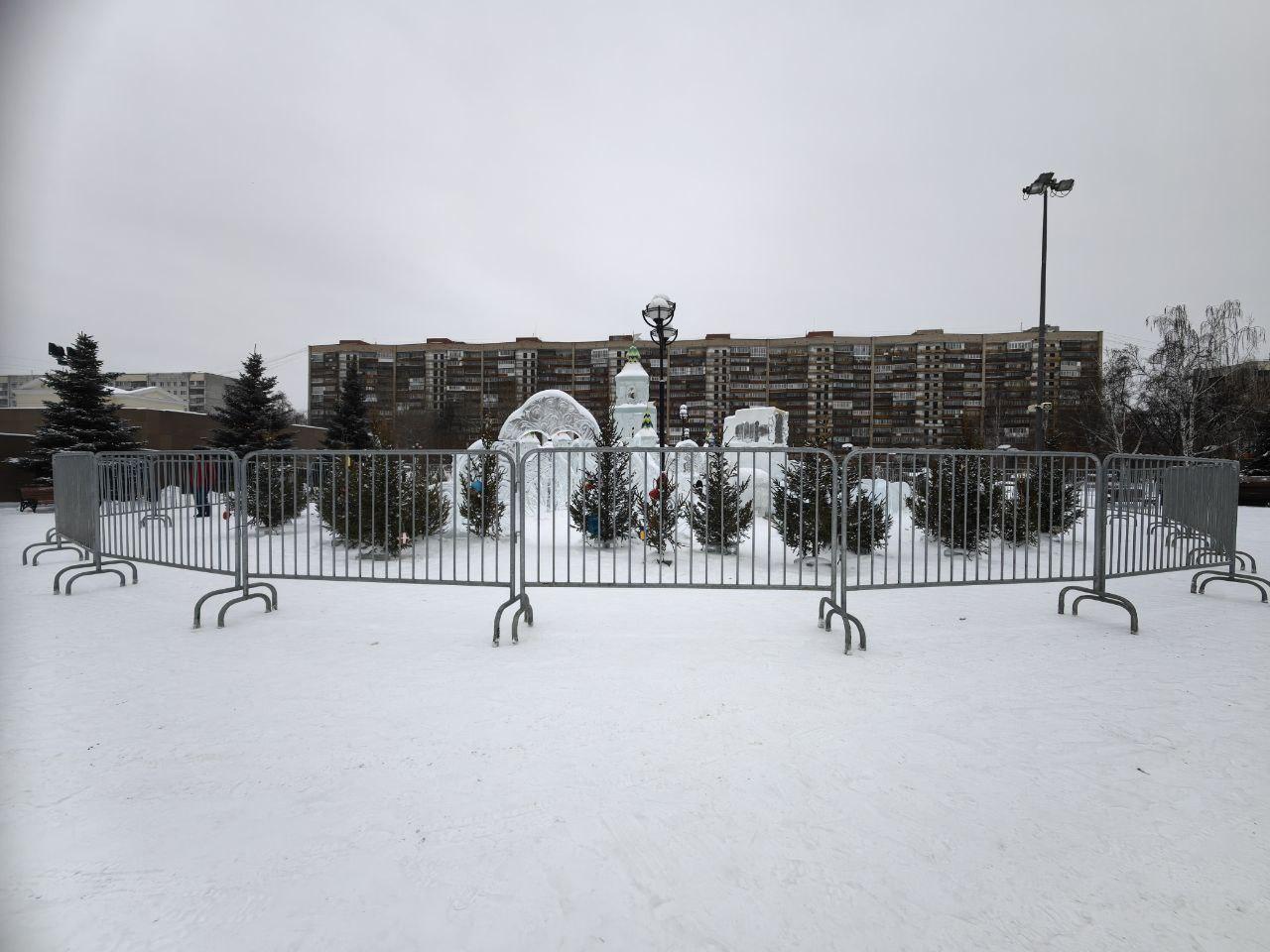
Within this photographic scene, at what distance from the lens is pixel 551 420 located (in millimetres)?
12930

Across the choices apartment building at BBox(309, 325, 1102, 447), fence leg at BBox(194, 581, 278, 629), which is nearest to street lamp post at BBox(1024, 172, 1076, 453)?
fence leg at BBox(194, 581, 278, 629)

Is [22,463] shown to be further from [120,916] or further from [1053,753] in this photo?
[1053,753]

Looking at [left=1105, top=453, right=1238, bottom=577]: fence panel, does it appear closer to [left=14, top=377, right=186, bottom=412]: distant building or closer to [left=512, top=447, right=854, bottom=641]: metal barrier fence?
[left=512, top=447, right=854, bottom=641]: metal barrier fence

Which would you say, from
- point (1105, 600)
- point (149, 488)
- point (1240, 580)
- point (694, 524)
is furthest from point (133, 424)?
point (1240, 580)

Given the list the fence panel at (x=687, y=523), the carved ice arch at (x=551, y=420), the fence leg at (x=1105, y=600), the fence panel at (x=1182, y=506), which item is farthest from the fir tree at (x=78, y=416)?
the fence panel at (x=1182, y=506)

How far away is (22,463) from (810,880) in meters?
27.4

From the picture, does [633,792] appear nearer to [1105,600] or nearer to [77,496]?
[1105,600]

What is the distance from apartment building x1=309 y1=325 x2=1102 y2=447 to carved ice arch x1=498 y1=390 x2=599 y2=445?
53261 mm

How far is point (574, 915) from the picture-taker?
5.96 feet

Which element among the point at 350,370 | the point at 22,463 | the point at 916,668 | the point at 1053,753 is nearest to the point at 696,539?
the point at 916,668

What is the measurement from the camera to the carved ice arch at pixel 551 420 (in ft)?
41.9

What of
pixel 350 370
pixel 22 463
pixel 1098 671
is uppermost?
pixel 350 370

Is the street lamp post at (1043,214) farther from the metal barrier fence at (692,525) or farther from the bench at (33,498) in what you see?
the bench at (33,498)

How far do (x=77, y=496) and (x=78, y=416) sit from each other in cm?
1760
